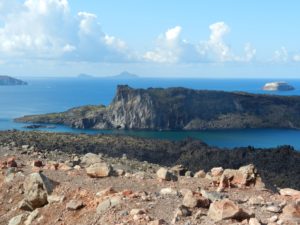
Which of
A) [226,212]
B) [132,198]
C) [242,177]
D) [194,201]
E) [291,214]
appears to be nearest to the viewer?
[226,212]

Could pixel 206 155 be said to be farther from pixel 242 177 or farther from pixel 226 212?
pixel 226 212

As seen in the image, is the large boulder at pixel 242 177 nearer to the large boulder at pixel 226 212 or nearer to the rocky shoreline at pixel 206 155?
the large boulder at pixel 226 212

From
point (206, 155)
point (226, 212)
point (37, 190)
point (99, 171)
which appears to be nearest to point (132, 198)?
point (226, 212)

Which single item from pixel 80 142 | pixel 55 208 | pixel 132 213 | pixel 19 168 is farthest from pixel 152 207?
pixel 80 142

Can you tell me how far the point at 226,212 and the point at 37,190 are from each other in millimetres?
7455

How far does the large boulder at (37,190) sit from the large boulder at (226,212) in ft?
21.8

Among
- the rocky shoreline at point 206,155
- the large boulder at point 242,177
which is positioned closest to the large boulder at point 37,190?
the large boulder at point 242,177

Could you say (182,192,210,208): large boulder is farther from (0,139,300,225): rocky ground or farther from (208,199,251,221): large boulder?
(208,199,251,221): large boulder

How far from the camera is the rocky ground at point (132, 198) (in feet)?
40.5

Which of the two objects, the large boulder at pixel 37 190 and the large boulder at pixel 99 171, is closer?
the large boulder at pixel 37 190

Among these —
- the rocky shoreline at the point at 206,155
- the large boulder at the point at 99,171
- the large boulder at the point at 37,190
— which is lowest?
the rocky shoreline at the point at 206,155

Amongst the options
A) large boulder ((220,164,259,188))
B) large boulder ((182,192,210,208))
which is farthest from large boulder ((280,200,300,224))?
large boulder ((220,164,259,188))

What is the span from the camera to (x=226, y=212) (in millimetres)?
11938

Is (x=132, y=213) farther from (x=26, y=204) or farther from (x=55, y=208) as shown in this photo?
(x=26, y=204)
